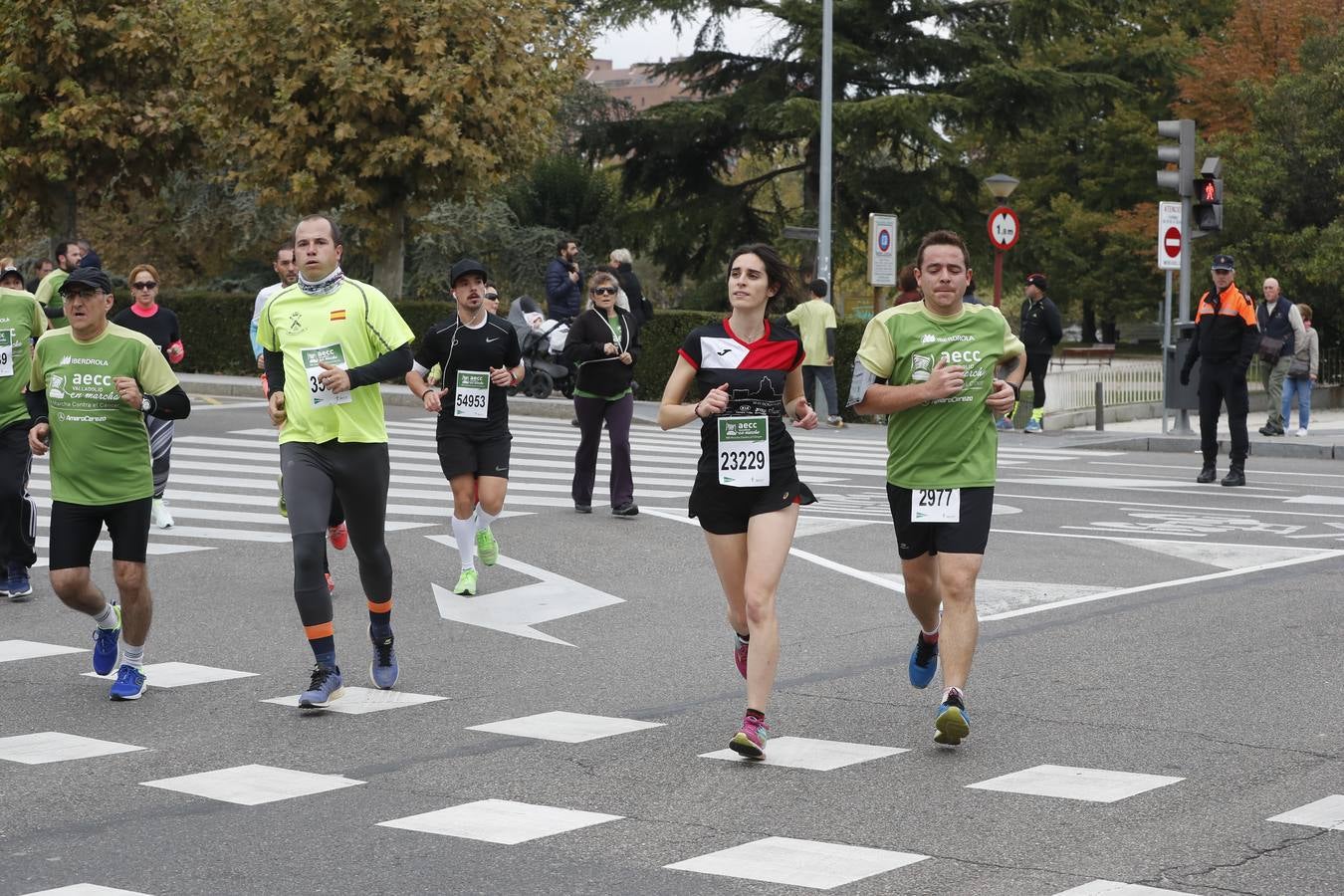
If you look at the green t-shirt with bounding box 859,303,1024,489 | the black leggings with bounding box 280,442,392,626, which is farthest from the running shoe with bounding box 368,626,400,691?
the green t-shirt with bounding box 859,303,1024,489

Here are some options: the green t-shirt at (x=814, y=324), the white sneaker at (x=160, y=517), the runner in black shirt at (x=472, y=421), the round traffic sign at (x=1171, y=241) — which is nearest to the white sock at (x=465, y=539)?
the runner in black shirt at (x=472, y=421)

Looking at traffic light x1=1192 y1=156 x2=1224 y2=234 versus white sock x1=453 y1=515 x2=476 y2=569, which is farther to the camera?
traffic light x1=1192 y1=156 x2=1224 y2=234

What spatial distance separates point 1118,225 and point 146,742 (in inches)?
1693

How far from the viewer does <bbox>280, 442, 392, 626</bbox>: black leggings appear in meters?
7.76

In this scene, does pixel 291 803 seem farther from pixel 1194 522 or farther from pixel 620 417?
pixel 1194 522

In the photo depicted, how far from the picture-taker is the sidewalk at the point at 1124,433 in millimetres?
22062

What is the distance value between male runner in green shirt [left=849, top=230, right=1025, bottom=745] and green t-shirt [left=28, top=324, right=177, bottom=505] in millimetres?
3123

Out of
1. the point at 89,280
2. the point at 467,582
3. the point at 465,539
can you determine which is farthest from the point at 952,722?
the point at 465,539

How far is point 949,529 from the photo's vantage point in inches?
282

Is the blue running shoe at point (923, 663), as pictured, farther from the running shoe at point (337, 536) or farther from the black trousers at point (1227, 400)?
the black trousers at point (1227, 400)

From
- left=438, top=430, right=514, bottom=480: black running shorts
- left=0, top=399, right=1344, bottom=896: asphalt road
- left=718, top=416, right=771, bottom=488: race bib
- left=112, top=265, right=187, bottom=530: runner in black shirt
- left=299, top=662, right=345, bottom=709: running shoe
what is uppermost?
left=112, top=265, right=187, bottom=530: runner in black shirt

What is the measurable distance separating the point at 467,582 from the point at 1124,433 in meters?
14.9

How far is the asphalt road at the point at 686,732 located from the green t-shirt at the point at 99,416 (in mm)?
905

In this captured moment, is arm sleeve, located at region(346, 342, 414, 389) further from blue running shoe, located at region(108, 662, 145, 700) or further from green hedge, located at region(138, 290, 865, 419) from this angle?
green hedge, located at region(138, 290, 865, 419)
